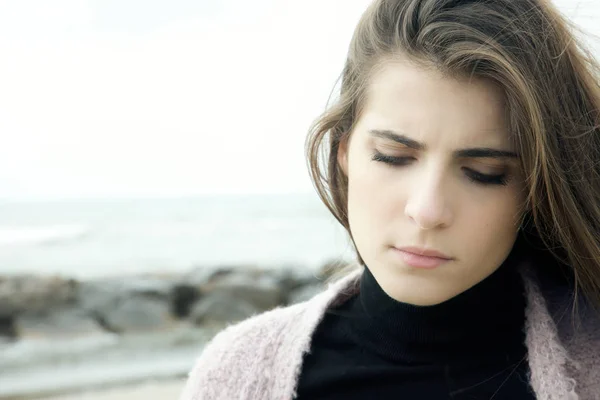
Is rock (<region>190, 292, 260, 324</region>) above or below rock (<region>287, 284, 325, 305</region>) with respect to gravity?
above

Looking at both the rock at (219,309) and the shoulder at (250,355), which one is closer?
the shoulder at (250,355)

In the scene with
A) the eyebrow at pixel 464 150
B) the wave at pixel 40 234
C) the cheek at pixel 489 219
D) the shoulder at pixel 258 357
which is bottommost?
the wave at pixel 40 234

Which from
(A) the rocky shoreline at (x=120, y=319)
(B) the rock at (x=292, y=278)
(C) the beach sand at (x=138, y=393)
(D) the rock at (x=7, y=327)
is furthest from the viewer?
(B) the rock at (x=292, y=278)

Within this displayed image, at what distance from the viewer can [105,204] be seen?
2127cm

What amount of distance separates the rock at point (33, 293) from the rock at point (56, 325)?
25 centimetres

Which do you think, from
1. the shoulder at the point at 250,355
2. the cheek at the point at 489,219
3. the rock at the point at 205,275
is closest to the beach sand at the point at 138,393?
the shoulder at the point at 250,355

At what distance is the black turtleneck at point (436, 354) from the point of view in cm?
164

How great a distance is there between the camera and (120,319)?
8.88m

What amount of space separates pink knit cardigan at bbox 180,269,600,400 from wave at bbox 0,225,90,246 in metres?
15.7

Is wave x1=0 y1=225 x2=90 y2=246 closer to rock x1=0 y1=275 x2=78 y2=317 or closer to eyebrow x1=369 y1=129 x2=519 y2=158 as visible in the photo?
rock x1=0 y1=275 x2=78 y2=317

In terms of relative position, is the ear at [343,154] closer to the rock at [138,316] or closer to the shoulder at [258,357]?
the shoulder at [258,357]

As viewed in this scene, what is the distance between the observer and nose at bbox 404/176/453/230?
145cm

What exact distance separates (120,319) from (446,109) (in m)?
7.97

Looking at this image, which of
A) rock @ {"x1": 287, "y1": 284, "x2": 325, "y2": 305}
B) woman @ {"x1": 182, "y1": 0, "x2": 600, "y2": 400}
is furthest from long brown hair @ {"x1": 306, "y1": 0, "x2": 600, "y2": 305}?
rock @ {"x1": 287, "y1": 284, "x2": 325, "y2": 305}
